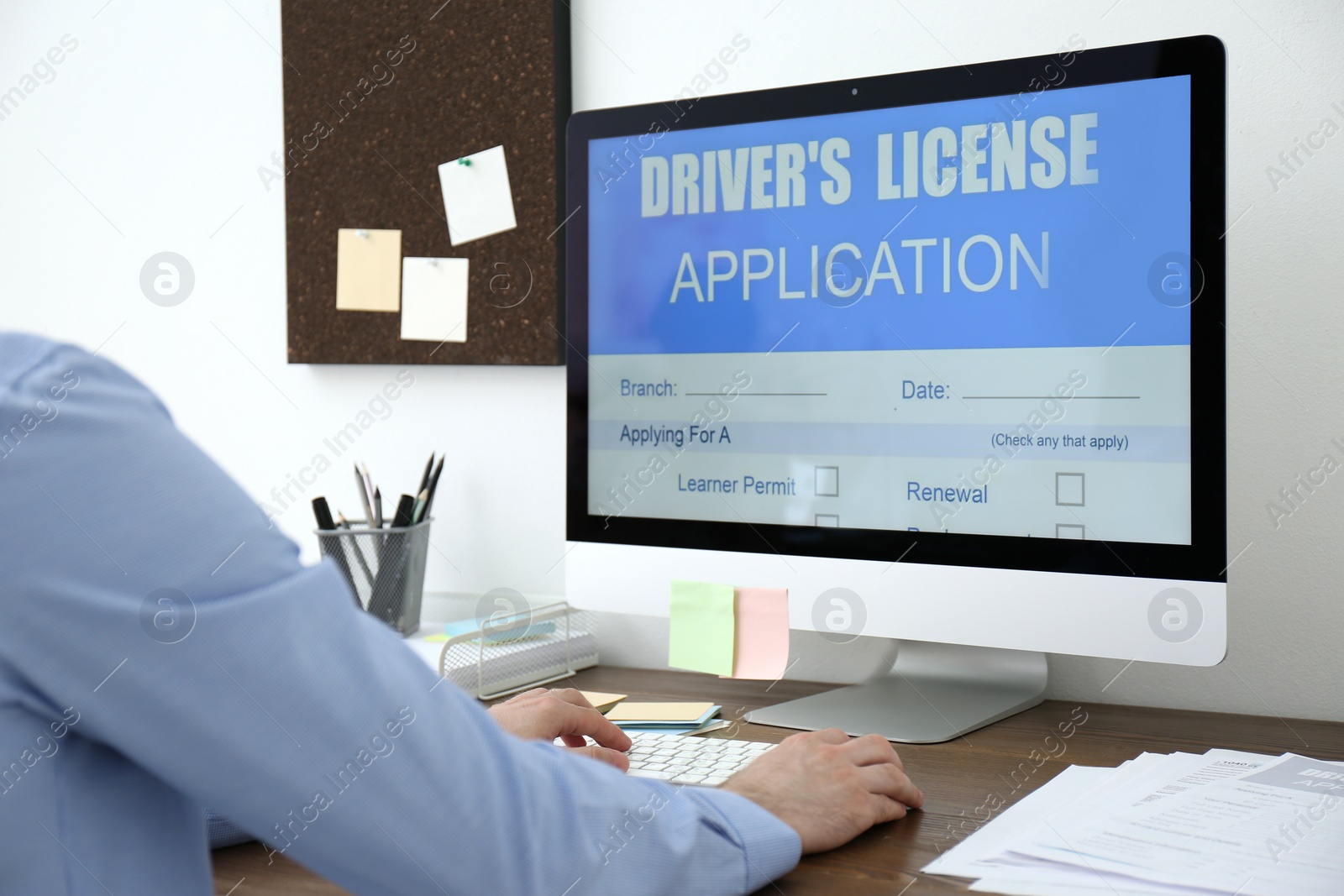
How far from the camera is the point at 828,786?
709 mm

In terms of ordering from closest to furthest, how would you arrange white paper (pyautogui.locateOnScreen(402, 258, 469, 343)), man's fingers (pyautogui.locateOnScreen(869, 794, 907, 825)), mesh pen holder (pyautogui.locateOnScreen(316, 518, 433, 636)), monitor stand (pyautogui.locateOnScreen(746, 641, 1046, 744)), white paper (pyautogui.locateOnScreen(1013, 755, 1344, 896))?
white paper (pyautogui.locateOnScreen(1013, 755, 1344, 896)) → man's fingers (pyautogui.locateOnScreen(869, 794, 907, 825)) → monitor stand (pyautogui.locateOnScreen(746, 641, 1046, 744)) → mesh pen holder (pyautogui.locateOnScreen(316, 518, 433, 636)) → white paper (pyautogui.locateOnScreen(402, 258, 469, 343))

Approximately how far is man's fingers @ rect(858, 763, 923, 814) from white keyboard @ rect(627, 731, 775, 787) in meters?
0.11

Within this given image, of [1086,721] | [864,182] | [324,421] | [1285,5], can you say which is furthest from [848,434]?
[324,421]

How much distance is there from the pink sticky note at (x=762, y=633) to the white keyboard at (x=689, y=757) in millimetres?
102

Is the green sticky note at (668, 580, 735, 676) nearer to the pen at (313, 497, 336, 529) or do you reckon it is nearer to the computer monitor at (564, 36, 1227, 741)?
the computer monitor at (564, 36, 1227, 741)

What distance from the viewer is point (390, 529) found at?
1.29 meters

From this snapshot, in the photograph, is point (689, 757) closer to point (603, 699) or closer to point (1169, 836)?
point (603, 699)

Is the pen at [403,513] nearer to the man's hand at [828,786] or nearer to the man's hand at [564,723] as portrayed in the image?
the man's hand at [564,723]

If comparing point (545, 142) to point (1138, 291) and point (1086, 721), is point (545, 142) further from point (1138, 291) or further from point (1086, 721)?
point (1086, 721)

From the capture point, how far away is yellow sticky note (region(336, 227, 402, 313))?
1.44 metres

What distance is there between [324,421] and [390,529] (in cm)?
31

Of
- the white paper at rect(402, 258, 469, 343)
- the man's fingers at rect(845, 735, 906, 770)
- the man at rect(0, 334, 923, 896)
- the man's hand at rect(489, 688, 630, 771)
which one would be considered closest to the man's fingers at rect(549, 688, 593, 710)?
the man's hand at rect(489, 688, 630, 771)

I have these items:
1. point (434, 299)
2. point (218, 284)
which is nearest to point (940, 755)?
point (434, 299)

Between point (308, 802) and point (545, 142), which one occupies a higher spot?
point (545, 142)
